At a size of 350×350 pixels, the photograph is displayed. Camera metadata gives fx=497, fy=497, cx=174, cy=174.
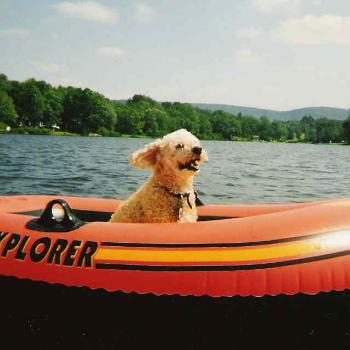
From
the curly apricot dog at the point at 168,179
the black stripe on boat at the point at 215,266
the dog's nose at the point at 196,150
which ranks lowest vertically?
the black stripe on boat at the point at 215,266

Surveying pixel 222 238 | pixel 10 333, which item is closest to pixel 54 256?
pixel 10 333

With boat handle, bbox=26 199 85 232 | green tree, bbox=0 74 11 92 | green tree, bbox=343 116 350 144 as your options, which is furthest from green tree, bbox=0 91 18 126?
boat handle, bbox=26 199 85 232

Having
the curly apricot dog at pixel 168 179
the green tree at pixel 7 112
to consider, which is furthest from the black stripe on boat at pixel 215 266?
the green tree at pixel 7 112

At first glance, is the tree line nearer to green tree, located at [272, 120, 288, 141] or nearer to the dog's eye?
green tree, located at [272, 120, 288, 141]

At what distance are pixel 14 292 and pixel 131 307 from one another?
881 millimetres

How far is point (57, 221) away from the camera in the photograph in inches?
139

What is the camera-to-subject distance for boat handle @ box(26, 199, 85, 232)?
349cm

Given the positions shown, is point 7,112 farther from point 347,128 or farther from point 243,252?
point 243,252

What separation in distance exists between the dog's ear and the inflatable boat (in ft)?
1.97

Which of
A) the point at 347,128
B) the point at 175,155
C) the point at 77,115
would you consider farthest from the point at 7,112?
the point at 175,155

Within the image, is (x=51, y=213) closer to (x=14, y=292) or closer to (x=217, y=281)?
(x=14, y=292)

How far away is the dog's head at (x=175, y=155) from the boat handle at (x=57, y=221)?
65 cm

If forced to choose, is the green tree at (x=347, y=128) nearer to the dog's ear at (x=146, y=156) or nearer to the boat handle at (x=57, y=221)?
the dog's ear at (x=146, y=156)

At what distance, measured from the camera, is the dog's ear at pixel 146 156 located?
3.83m
